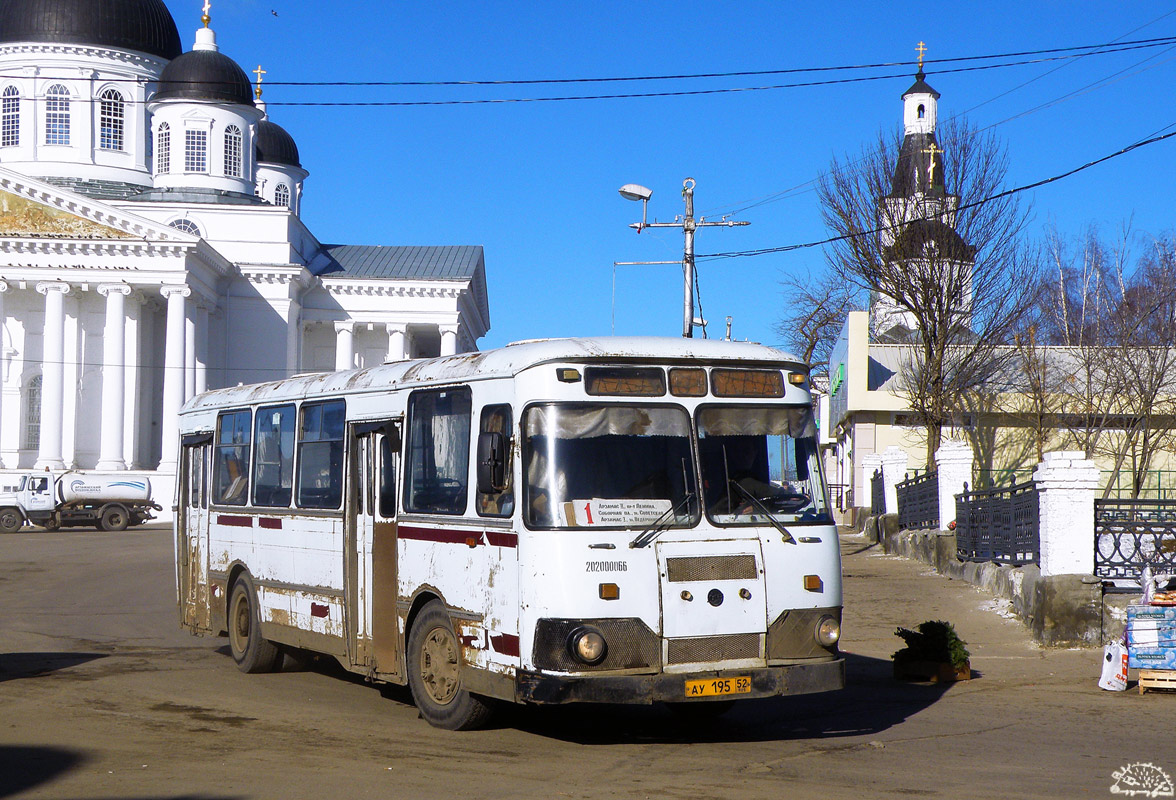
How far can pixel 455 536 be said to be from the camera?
9.16m

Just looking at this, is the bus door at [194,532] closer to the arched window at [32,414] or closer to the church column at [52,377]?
the church column at [52,377]

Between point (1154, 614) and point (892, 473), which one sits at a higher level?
point (892, 473)

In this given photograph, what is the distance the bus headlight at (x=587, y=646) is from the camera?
8.17 m

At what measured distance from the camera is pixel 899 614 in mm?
17312

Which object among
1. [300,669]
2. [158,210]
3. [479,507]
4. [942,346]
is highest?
[158,210]

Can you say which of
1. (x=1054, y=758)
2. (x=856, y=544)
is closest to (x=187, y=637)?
(x=1054, y=758)

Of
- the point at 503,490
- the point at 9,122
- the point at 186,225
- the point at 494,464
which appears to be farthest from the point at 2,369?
the point at 494,464

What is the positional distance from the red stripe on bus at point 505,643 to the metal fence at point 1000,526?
8524 mm

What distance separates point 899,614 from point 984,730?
25.8ft

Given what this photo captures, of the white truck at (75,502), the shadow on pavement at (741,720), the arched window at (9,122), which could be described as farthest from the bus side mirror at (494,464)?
the arched window at (9,122)

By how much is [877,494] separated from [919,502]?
19.8 feet

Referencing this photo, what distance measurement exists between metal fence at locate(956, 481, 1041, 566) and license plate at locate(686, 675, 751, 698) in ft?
25.5

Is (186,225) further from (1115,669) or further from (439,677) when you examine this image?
(1115,669)

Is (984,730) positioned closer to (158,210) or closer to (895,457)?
(895,457)
